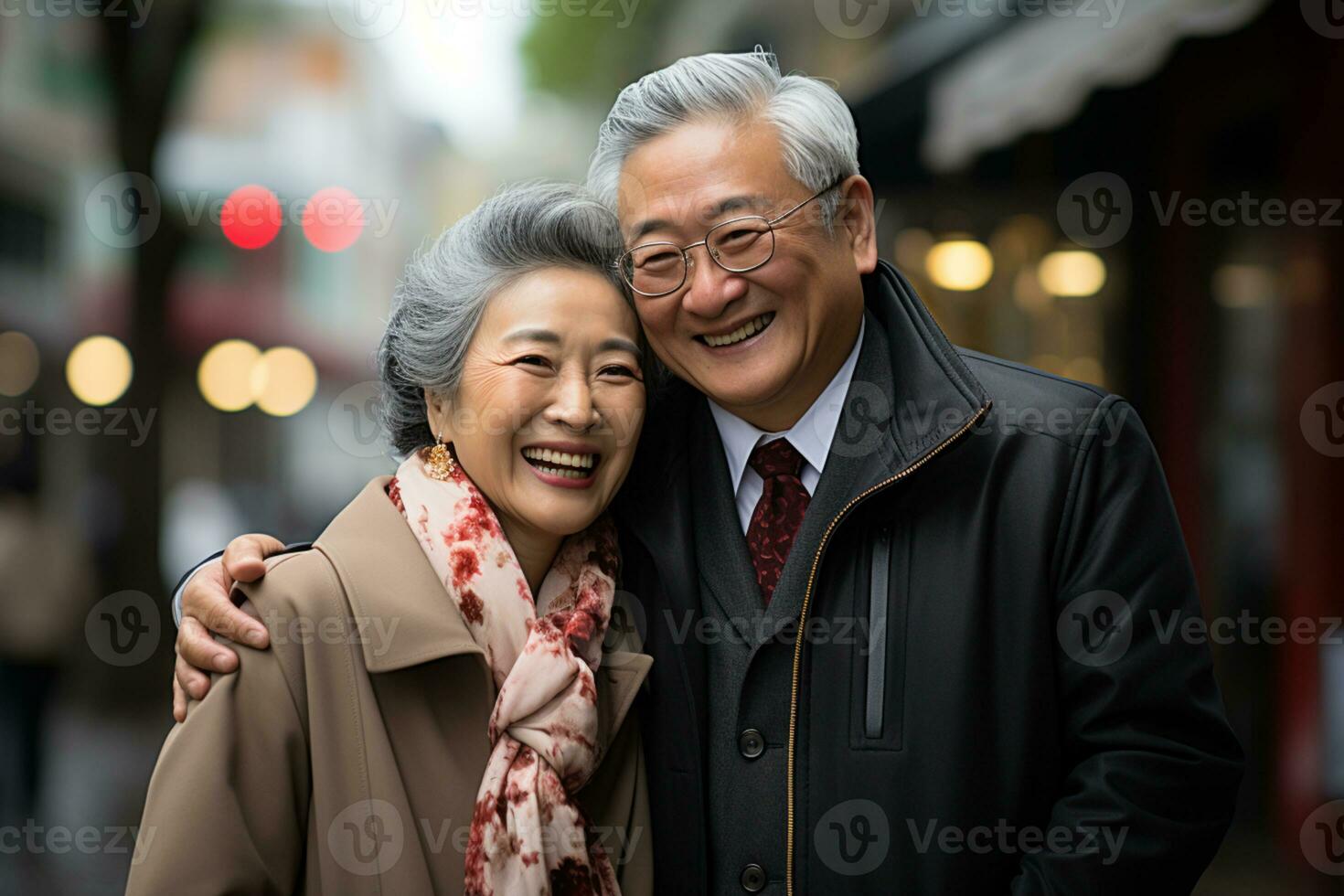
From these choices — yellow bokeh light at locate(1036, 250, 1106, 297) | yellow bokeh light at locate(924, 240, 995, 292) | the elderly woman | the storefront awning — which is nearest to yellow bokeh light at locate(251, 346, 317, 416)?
yellow bokeh light at locate(924, 240, 995, 292)

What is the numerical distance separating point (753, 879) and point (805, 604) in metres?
0.55

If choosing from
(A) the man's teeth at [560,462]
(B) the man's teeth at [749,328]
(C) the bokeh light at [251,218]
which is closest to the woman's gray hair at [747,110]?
(B) the man's teeth at [749,328]

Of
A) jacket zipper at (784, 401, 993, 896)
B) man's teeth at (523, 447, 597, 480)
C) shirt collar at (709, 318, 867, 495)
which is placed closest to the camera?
jacket zipper at (784, 401, 993, 896)

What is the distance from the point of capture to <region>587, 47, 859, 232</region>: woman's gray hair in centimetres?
249


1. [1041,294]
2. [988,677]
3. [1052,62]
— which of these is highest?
[1052,62]

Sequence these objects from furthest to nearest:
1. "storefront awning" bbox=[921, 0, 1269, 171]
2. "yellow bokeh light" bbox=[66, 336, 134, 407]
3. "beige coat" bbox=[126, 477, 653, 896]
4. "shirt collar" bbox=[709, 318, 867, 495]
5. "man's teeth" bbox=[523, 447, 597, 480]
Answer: "yellow bokeh light" bbox=[66, 336, 134, 407] < "storefront awning" bbox=[921, 0, 1269, 171] < "shirt collar" bbox=[709, 318, 867, 495] < "man's teeth" bbox=[523, 447, 597, 480] < "beige coat" bbox=[126, 477, 653, 896]

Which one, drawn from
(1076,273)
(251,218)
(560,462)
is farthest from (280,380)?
(560,462)

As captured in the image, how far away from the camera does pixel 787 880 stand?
7.54 ft

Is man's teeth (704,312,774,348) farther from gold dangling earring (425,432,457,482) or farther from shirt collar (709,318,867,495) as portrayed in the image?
gold dangling earring (425,432,457,482)

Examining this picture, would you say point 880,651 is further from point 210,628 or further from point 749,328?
point 210,628

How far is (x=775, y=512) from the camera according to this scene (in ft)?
8.36

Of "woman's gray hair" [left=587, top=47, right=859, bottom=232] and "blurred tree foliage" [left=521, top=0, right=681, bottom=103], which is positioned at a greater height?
"blurred tree foliage" [left=521, top=0, right=681, bottom=103]

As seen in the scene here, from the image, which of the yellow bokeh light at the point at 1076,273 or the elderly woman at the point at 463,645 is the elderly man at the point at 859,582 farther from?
the yellow bokeh light at the point at 1076,273

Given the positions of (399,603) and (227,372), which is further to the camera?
(227,372)
